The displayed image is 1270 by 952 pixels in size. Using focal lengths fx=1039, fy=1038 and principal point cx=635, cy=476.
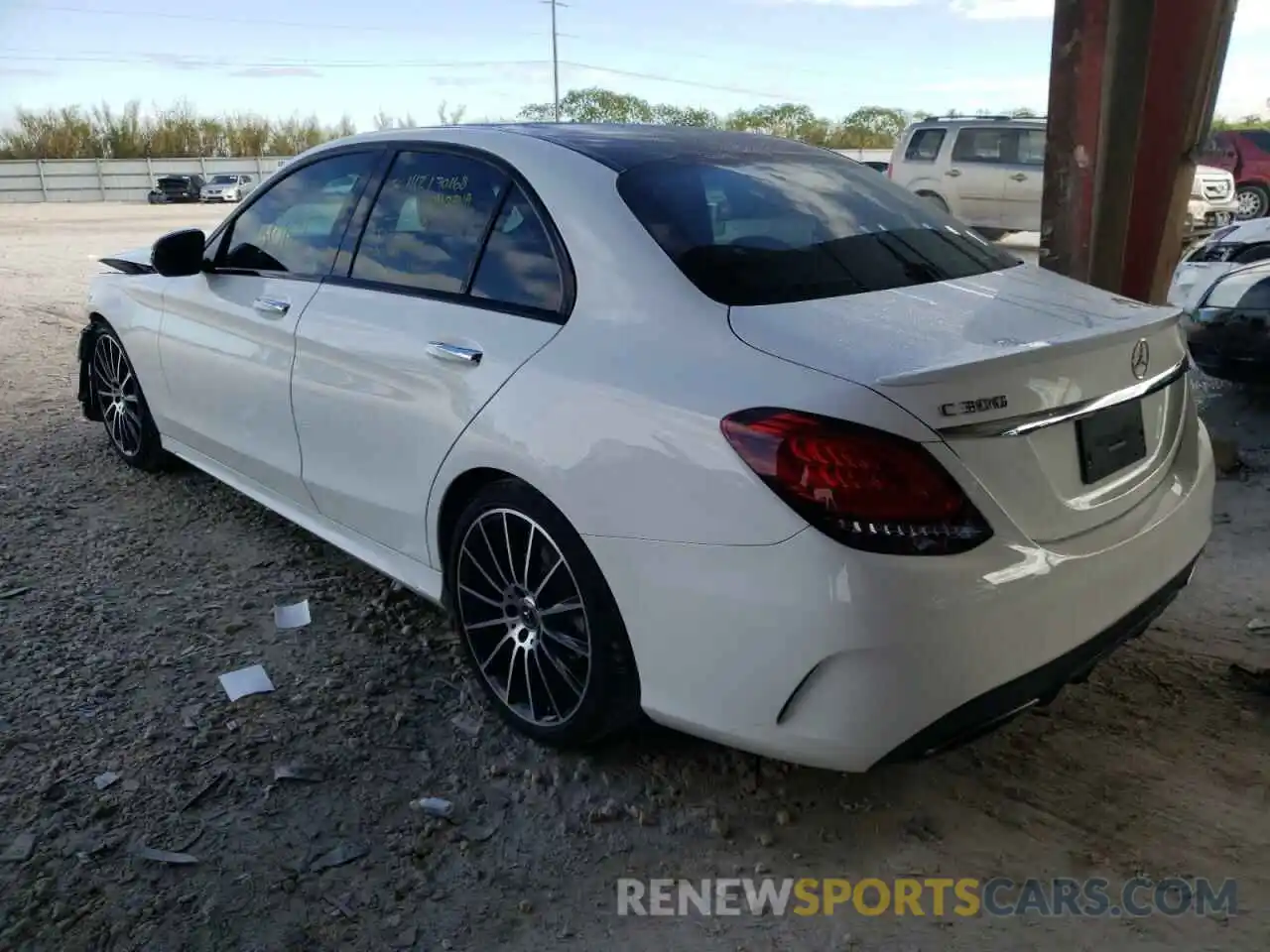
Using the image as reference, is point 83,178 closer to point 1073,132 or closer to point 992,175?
point 992,175

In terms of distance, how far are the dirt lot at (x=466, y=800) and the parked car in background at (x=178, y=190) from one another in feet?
138

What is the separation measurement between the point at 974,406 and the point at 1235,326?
425 cm

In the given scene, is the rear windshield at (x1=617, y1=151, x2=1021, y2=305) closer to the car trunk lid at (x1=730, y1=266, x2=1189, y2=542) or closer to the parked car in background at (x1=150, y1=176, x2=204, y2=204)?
the car trunk lid at (x1=730, y1=266, x2=1189, y2=542)

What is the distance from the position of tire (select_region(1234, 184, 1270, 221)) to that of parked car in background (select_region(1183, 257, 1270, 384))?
13982 mm

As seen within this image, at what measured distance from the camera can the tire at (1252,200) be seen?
17.5 m

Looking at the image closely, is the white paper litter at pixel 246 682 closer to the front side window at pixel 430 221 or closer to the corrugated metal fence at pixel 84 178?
the front side window at pixel 430 221

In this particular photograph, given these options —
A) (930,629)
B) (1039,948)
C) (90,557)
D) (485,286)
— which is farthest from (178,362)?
(1039,948)

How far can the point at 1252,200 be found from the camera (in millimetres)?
17625

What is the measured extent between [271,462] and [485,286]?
1.35 m

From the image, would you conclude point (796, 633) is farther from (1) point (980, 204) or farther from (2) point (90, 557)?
(1) point (980, 204)

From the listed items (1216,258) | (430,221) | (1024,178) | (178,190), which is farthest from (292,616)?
(178,190)

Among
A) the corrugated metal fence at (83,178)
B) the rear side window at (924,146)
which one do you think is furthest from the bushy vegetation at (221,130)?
the rear side window at (924,146)

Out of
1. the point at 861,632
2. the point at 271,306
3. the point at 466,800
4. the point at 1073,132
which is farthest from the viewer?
the point at 1073,132

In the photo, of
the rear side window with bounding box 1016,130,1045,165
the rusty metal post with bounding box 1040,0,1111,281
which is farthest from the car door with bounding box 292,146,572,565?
the rear side window with bounding box 1016,130,1045,165
